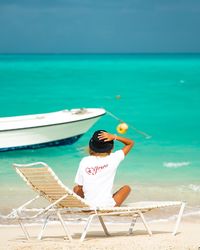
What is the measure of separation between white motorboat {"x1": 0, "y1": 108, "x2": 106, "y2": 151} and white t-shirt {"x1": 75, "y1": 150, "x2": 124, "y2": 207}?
9.77m

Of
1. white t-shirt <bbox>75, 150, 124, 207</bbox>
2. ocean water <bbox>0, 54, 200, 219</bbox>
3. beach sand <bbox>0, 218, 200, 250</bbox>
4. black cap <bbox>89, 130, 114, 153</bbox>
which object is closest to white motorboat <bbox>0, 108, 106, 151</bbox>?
ocean water <bbox>0, 54, 200, 219</bbox>

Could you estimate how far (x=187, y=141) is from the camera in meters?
22.1

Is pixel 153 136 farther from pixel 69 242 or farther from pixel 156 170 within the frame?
pixel 69 242

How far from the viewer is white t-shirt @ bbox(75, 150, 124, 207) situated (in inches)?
285

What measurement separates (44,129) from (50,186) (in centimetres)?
1073

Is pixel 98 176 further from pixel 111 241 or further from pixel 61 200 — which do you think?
pixel 111 241

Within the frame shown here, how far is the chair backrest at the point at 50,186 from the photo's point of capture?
698 centimetres

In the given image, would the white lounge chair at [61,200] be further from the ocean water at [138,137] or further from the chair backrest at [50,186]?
the ocean water at [138,137]

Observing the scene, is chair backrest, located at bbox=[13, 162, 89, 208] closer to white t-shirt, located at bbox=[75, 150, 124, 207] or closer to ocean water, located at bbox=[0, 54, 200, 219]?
white t-shirt, located at bbox=[75, 150, 124, 207]

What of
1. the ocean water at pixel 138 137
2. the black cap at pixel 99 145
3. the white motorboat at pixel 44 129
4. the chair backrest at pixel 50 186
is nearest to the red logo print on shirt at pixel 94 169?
the black cap at pixel 99 145

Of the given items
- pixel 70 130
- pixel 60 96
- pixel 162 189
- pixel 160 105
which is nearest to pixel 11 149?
pixel 70 130

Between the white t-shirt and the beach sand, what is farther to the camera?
the white t-shirt

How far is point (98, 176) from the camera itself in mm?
7289

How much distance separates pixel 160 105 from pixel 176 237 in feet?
106
